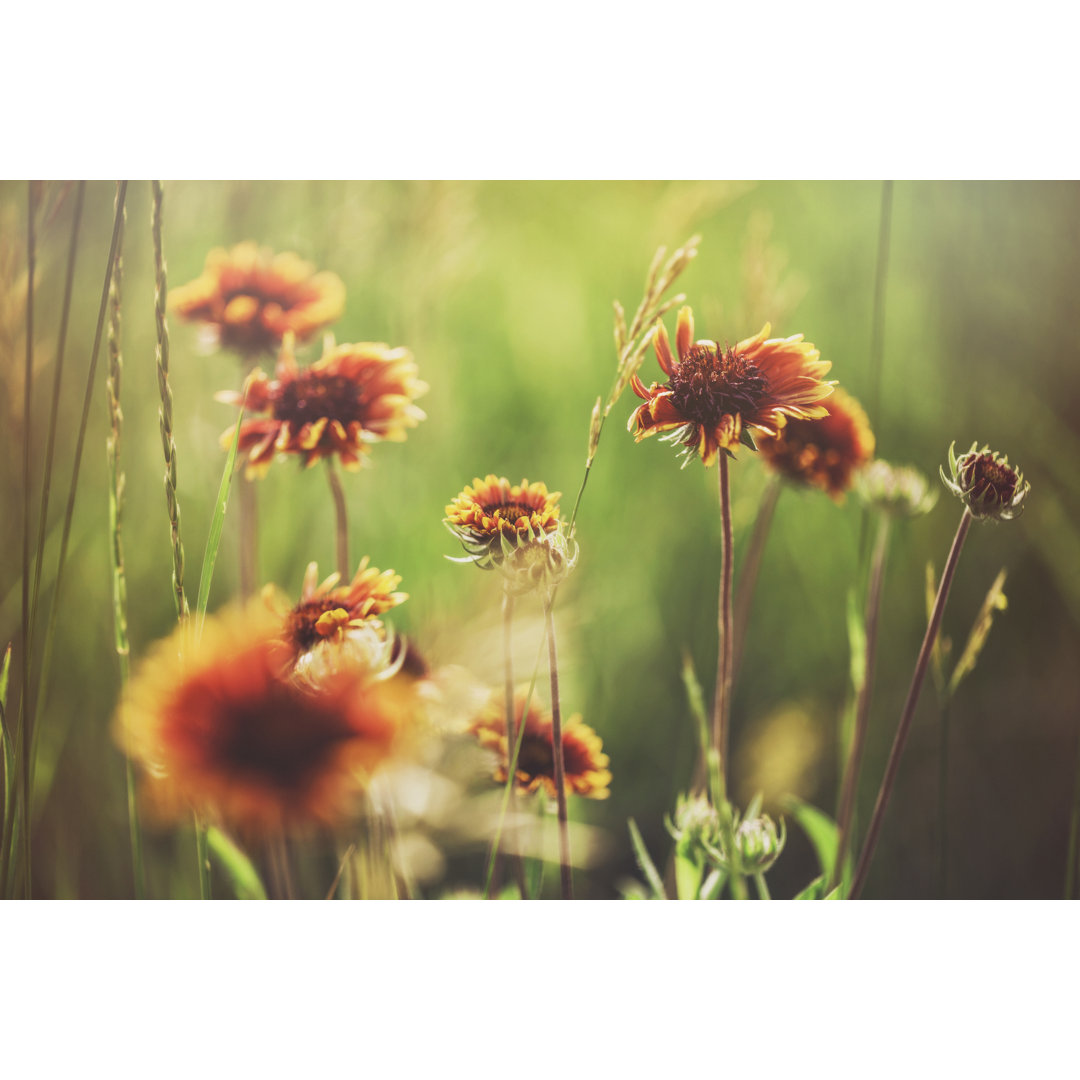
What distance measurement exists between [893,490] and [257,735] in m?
0.64

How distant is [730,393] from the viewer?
0.68 m

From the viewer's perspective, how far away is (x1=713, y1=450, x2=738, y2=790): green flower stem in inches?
28.0

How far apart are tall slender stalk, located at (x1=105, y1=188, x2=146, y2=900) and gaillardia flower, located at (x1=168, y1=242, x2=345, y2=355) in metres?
0.08

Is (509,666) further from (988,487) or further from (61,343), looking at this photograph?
(61,343)

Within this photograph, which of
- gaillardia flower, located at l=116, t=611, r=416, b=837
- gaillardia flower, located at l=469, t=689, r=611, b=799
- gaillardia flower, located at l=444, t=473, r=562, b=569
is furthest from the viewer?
gaillardia flower, located at l=469, t=689, r=611, b=799

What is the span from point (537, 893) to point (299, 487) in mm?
499

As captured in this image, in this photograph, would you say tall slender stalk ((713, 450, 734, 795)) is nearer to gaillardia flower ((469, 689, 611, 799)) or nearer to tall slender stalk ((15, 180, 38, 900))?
gaillardia flower ((469, 689, 611, 799))

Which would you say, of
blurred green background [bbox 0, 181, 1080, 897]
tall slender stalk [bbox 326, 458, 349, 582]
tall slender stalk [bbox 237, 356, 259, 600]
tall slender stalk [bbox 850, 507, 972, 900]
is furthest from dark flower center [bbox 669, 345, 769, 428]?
tall slender stalk [bbox 237, 356, 259, 600]

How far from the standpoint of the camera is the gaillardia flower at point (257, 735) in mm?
568

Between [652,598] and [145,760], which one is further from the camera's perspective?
[652,598]

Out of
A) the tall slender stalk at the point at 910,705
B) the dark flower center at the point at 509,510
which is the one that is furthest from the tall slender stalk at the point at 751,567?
the dark flower center at the point at 509,510
